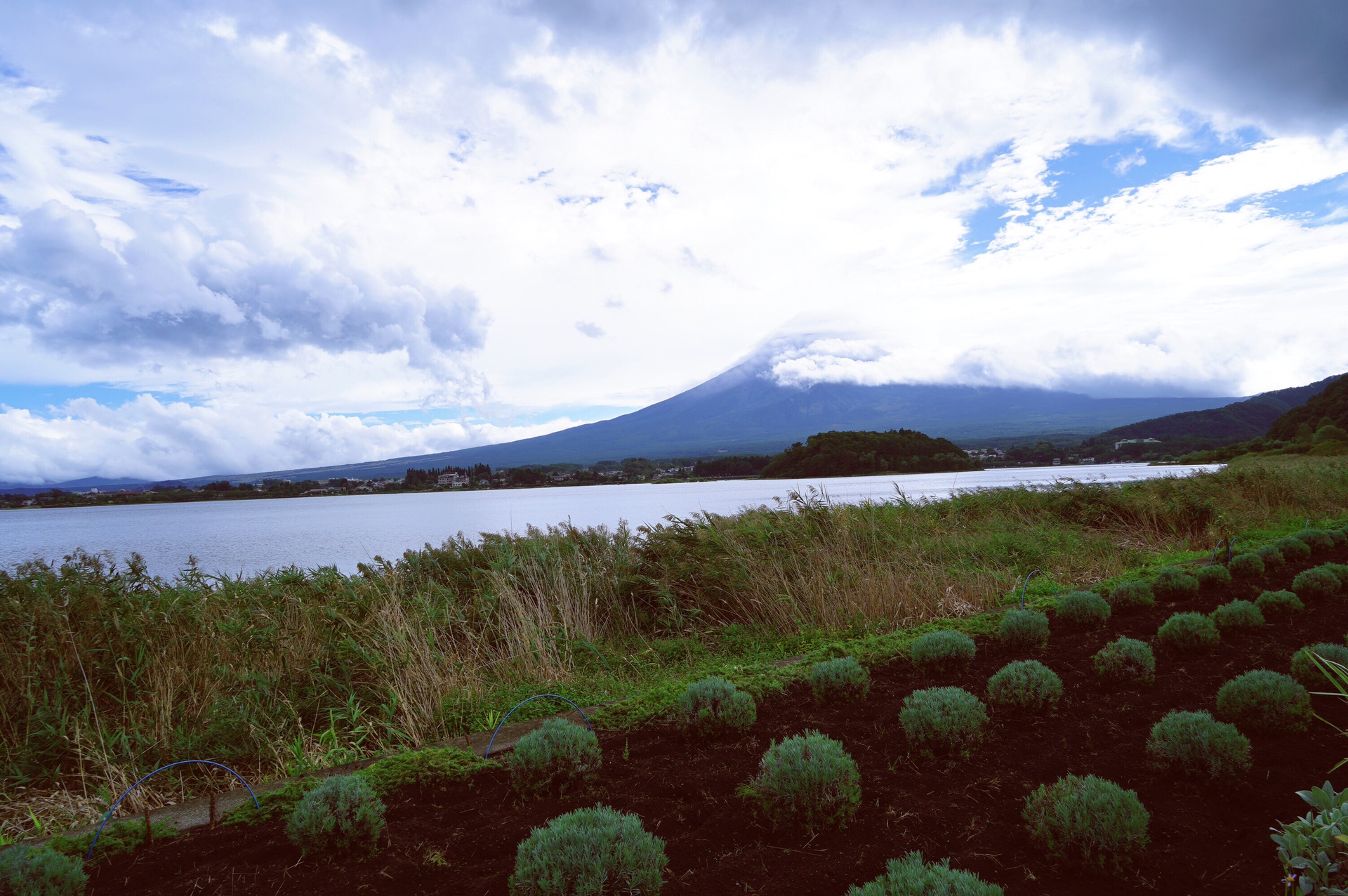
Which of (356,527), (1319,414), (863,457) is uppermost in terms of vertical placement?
(1319,414)

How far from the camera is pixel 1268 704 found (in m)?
3.02

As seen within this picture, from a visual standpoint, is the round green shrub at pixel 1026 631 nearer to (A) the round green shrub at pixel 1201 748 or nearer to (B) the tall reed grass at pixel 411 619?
(B) the tall reed grass at pixel 411 619

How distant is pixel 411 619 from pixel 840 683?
12.9ft

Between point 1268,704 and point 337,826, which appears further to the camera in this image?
point 1268,704

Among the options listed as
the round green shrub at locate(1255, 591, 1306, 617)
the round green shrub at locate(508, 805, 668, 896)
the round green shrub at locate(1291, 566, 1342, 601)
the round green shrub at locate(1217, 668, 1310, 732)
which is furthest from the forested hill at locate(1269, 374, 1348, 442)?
the round green shrub at locate(508, 805, 668, 896)

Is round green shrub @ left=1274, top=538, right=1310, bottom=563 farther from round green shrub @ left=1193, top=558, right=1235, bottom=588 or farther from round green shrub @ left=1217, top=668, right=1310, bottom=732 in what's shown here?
round green shrub @ left=1217, top=668, right=1310, bottom=732

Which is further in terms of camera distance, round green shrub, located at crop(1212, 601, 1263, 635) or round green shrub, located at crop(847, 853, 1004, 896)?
round green shrub, located at crop(1212, 601, 1263, 635)

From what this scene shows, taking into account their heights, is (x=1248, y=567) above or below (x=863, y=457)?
below

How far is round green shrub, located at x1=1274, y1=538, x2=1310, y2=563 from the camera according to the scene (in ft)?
24.6

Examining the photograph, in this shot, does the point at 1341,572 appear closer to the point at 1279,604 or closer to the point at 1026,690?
the point at 1279,604

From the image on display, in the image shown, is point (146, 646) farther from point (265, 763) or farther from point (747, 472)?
point (747, 472)

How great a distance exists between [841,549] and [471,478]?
1754 inches

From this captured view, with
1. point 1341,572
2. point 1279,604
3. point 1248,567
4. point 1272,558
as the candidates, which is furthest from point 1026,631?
point 1272,558

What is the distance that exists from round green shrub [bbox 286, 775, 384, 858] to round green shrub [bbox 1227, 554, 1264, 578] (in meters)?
7.94
